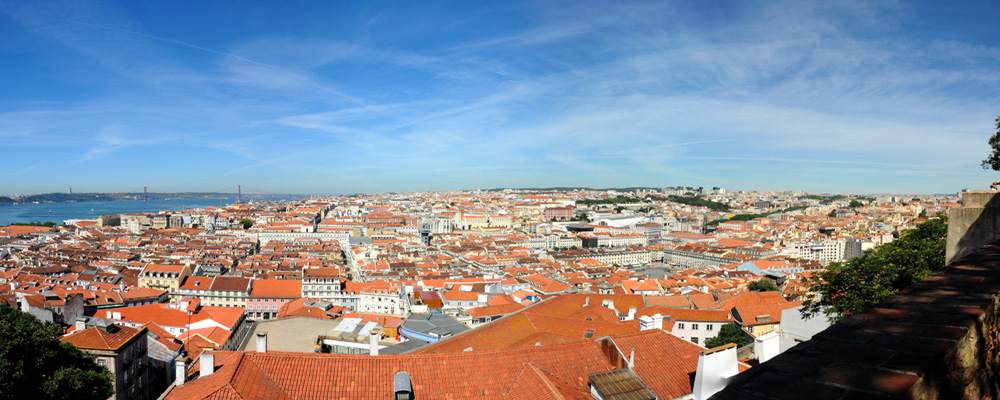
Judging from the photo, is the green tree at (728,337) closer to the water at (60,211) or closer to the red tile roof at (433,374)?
the red tile roof at (433,374)

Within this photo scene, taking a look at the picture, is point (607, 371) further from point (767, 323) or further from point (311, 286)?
point (311, 286)

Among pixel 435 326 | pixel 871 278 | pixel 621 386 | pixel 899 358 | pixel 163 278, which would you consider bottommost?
pixel 163 278

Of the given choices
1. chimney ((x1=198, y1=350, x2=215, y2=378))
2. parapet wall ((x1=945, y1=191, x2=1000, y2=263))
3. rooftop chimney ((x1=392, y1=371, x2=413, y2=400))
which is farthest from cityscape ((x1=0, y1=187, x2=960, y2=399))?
parapet wall ((x1=945, y1=191, x2=1000, y2=263))

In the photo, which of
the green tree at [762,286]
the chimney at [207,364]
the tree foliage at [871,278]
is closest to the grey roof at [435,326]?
the chimney at [207,364]

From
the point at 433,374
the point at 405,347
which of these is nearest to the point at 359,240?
the point at 405,347

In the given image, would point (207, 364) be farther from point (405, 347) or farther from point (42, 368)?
point (42, 368)

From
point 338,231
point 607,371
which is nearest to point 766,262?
point 607,371
